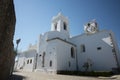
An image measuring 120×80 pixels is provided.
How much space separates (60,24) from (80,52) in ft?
34.7

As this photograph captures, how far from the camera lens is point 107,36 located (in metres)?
22.8

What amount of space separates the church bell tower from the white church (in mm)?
2012

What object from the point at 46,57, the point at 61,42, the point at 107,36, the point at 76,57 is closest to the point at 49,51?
the point at 46,57

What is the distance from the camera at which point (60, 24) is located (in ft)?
99.6

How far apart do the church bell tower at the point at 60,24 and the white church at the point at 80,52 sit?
2.01 m

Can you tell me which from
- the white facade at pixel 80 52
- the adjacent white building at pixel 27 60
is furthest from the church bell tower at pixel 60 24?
the adjacent white building at pixel 27 60

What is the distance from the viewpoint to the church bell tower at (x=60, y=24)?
30.4 m

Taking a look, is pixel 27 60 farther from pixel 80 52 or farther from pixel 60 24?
pixel 80 52

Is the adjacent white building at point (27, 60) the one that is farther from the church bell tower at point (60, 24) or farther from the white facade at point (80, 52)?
the church bell tower at point (60, 24)

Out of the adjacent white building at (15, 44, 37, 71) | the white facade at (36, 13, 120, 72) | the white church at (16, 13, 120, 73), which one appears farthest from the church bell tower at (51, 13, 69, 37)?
the adjacent white building at (15, 44, 37, 71)

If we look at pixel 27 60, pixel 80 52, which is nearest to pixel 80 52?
pixel 80 52

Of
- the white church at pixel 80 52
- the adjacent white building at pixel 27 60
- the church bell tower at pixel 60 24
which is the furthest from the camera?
the church bell tower at pixel 60 24

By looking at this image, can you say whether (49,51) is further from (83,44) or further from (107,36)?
(107,36)

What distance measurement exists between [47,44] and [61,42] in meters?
3.58
